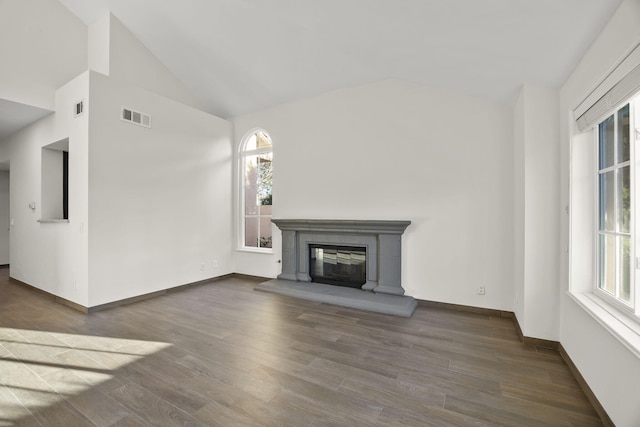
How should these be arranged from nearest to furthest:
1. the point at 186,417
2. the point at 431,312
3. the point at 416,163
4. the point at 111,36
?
the point at 186,417, the point at 431,312, the point at 416,163, the point at 111,36

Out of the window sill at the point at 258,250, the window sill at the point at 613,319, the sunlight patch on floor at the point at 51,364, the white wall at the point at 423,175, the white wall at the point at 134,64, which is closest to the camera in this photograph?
the window sill at the point at 613,319

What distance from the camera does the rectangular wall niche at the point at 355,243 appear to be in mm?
3979

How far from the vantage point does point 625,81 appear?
1.58 meters

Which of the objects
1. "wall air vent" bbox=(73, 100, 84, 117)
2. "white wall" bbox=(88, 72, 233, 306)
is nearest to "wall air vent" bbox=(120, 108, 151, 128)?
"white wall" bbox=(88, 72, 233, 306)

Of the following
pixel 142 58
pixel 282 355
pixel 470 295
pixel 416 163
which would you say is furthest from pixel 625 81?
pixel 142 58

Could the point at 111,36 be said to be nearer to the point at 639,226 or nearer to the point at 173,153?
the point at 173,153

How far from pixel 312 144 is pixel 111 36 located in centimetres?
326

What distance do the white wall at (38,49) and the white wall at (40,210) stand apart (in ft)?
0.92

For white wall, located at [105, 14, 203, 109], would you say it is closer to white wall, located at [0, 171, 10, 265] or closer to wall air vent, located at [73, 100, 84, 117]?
wall air vent, located at [73, 100, 84, 117]

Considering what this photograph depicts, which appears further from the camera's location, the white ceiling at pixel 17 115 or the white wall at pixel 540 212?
the white ceiling at pixel 17 115

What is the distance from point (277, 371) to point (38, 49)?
5.25 m

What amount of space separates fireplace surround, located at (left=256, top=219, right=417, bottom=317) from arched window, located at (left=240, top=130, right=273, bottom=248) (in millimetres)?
634

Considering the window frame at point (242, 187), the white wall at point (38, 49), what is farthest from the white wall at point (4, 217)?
the window frame at point (242, 187)

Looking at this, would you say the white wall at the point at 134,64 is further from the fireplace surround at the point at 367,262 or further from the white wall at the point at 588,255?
the white wall at the point at 588,255
